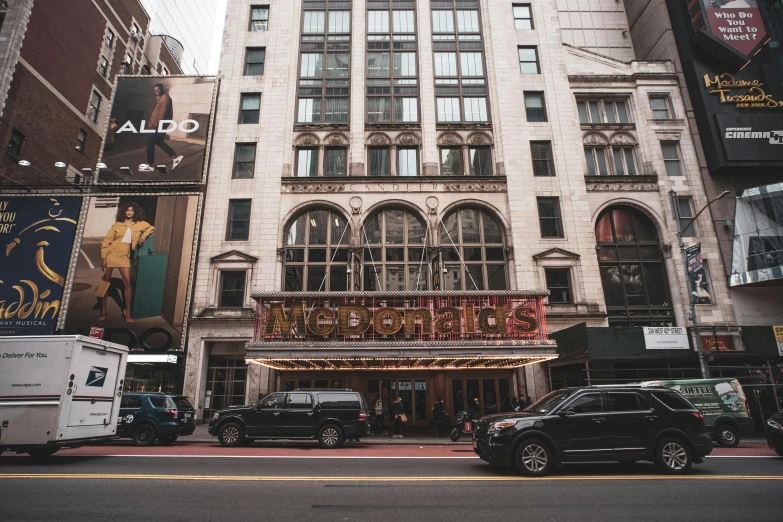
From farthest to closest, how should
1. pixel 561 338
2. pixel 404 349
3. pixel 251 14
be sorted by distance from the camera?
pixel 251 14, pixel 561 338, pixel 404 349

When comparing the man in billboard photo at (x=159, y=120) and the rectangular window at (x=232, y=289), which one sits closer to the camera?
the rectangular window at (x=232, y=289)

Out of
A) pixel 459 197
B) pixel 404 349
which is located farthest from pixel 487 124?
pixel 404 349

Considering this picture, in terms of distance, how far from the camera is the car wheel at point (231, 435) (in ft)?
47.4

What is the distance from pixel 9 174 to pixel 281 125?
1876 centimetres

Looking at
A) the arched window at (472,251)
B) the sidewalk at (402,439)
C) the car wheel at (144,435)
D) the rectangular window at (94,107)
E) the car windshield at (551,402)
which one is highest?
the rectangular window at (94,107)

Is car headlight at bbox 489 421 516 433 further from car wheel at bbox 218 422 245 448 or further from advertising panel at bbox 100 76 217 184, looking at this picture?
advertising panel at bbox 100 76 217 184

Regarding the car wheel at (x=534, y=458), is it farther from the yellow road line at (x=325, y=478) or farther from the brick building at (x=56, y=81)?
the brick building at (x=56, y=81)

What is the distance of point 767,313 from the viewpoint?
2344 centimetres

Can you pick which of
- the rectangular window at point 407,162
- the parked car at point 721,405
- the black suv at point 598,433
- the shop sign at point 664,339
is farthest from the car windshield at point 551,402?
the rectangular window at point 407,162

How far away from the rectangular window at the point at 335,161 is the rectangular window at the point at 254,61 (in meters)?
7.64

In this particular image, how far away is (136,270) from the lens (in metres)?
23.4

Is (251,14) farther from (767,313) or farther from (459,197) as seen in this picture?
(767,313)

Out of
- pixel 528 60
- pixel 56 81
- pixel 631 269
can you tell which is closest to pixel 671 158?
pixel 631 269

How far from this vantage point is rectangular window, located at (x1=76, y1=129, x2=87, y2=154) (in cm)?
3375
